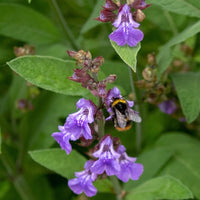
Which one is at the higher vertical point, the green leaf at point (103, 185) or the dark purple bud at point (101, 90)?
the dark purple bud at point (101, 90)

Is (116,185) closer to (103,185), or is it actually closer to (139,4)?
(103,185)

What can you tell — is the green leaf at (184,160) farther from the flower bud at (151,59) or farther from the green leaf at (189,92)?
the flower bud at (151,59)

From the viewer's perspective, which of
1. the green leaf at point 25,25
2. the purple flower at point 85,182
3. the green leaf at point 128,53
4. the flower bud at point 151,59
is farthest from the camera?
the green leaf at point 25,25

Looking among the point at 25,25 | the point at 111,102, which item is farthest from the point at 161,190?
the point at 25,25

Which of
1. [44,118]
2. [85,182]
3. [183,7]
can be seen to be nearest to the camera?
[85,182]

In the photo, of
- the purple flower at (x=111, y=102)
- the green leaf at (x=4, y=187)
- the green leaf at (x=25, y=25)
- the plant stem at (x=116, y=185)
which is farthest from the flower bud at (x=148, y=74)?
the green leaf at (x=4, y=187)

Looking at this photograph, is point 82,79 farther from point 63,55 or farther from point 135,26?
point 63,55
